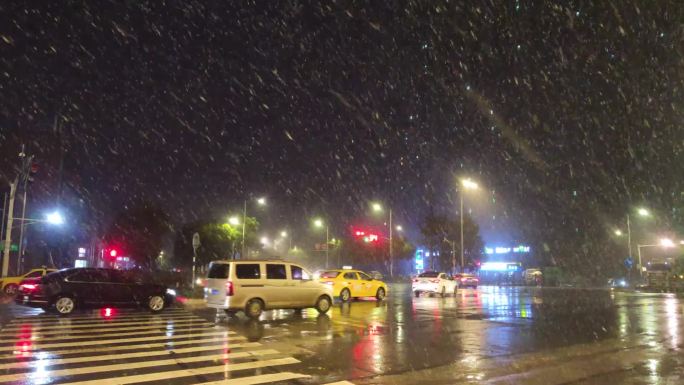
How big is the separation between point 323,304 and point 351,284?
20.1ft

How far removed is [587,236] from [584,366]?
5850 cm

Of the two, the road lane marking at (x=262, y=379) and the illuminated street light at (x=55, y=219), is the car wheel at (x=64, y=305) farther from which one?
the illuminated street light at (x=55, y=219)

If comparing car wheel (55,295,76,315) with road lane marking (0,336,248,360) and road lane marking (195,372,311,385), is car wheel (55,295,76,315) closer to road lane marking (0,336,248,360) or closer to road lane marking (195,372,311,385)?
road lane marking (0,336,248,360)

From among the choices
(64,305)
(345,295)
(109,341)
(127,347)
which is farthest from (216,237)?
(127,347)

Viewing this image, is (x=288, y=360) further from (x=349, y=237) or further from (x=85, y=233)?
(x=85, y=233)

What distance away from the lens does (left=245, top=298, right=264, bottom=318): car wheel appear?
1664 cm

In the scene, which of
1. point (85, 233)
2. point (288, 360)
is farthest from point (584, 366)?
point (85, 233)

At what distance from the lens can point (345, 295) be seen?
959 inches

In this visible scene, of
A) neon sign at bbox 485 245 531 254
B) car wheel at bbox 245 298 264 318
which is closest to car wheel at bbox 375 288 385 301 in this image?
car wheel at bbox 245 298 264 318

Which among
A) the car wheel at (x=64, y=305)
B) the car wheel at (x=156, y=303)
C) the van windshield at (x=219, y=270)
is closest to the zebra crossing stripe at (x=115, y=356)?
the van windshield at (x=219, y=270)

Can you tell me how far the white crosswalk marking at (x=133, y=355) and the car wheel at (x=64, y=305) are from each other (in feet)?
6.44

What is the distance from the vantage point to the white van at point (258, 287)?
1656cm

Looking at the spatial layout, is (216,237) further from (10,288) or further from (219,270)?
(219,270)

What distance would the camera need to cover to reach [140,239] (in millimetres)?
50688
